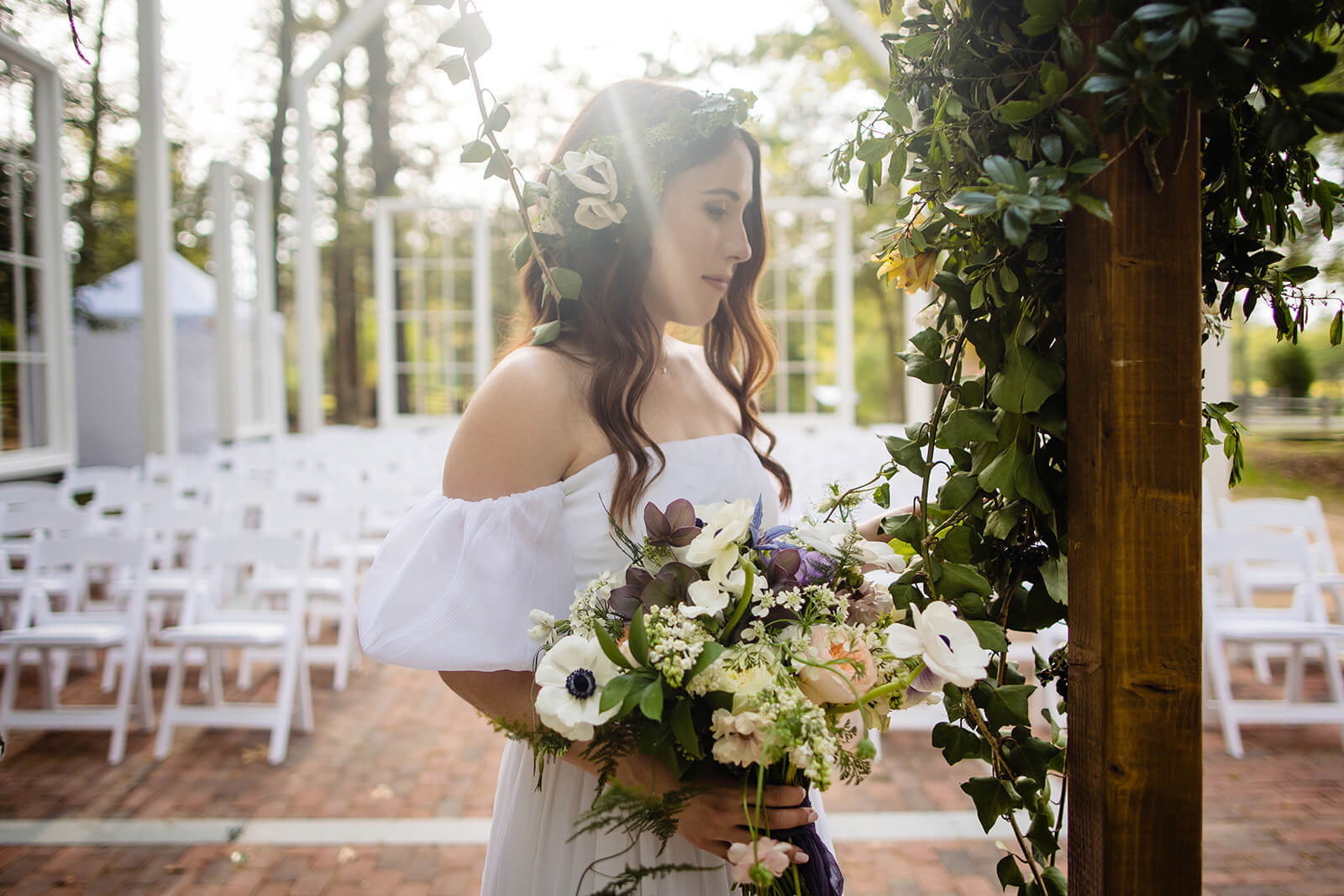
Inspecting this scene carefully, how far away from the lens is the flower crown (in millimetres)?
1426

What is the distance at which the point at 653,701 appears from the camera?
95 cm

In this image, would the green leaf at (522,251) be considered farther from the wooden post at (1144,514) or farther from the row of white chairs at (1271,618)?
the row of white chairs at (1271,618)

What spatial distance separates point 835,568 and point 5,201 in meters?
7.76

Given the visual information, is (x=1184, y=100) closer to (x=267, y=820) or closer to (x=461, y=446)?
(x=461, y=446)

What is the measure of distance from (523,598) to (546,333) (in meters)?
0.45

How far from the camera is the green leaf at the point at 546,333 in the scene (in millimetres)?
1452

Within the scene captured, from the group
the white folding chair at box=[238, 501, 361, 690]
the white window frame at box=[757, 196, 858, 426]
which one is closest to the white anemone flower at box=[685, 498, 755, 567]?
the white folding chair at box=[238, 501, 361, 690]

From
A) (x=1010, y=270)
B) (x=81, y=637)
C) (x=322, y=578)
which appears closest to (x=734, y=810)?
(x=1010, y=270)

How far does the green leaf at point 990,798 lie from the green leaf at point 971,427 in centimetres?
42

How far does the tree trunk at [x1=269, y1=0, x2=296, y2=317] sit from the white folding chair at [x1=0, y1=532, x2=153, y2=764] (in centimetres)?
1345

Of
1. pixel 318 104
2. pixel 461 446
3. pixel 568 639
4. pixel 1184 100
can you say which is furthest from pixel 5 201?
pixel 318 104

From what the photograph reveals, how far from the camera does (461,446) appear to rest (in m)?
1.37

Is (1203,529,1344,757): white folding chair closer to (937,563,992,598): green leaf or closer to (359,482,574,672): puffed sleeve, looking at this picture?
(937,563,992,598): green leaf

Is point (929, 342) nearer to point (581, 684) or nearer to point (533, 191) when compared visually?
point (581, 684)
